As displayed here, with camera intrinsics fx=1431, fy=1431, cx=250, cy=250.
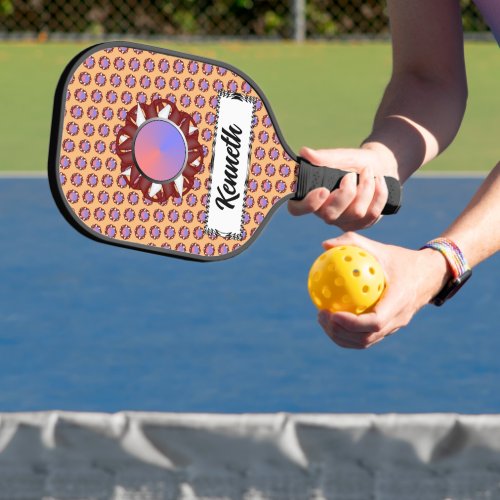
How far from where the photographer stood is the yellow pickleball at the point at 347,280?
2137mm

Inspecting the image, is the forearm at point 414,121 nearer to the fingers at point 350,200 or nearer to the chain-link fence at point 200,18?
the fingers at point 350,200

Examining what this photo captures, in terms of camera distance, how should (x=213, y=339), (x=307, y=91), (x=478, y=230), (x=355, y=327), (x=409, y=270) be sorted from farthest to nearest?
(x=307, y=91)
(x=213, y=339)
(x=478, y=230)
(x=409, y=270)
(x=355, y=327)

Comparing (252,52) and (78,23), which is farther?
(78,23)

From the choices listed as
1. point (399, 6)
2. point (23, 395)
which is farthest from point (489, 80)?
point (399, 6)

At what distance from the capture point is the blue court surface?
4219mm

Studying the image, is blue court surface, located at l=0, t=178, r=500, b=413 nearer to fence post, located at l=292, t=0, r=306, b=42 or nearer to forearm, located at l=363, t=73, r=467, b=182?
forearm, located at l=363, t=73, r=467, b=182

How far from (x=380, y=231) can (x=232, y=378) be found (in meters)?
1.99

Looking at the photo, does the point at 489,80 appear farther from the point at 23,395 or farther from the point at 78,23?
the point at 23,395

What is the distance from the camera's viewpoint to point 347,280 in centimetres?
216

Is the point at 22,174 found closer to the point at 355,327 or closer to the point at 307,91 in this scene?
the point at 307,91

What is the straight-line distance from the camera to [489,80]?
10375mm

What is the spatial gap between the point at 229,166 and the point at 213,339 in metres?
2.42

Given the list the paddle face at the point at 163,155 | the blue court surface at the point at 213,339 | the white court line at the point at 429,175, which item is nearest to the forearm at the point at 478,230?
the paddle face at the point at 163,155

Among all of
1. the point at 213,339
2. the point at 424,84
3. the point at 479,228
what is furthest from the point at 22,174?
the point at 479,228
